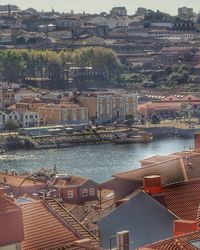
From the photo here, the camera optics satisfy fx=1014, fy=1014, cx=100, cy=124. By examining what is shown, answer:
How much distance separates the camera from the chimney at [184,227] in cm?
281

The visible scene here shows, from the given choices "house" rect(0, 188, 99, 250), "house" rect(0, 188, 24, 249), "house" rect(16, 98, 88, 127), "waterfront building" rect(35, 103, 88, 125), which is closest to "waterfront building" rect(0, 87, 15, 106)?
"house" rect(16, 98, 88, 127)

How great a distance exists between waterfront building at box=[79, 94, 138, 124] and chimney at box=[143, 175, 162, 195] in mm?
18872

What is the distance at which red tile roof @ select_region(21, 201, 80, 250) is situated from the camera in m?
2.82

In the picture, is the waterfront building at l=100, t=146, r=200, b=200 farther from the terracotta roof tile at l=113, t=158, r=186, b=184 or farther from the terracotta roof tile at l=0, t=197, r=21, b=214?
the terracotta roof tile at l=0, t=197, r=21, b=214

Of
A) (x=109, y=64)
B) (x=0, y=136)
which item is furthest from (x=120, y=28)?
(x=0, y=136)

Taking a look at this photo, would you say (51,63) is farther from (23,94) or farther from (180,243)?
(180,243)

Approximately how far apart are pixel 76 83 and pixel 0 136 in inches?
339

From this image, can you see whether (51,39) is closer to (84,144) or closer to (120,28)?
(120,28)

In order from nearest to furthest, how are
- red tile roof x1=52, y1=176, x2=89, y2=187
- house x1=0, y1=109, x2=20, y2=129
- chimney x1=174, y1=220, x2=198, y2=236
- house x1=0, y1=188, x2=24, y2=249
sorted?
house x1=0, y1=188, x2=24, y2=249 < chimney x1=174, y1=220, x2=198, y2=236 < red tile roof x1=52, y1=176, x2=89, y2=187 < house x1=0, y1=109, x2=20, y2=129

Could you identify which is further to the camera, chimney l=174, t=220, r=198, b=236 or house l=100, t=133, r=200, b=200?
house l=100, t=133, r=200, b=200

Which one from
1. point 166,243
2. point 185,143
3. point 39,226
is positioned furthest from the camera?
point 185,143

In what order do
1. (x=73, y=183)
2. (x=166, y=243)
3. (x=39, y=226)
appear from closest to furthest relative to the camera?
1. (x=166, y=243)
2. (x=39, y=226)
3. (x=73, y=183)

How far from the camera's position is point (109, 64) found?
28.3 meters

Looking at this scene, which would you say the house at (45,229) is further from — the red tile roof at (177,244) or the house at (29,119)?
the house at (29,119)
